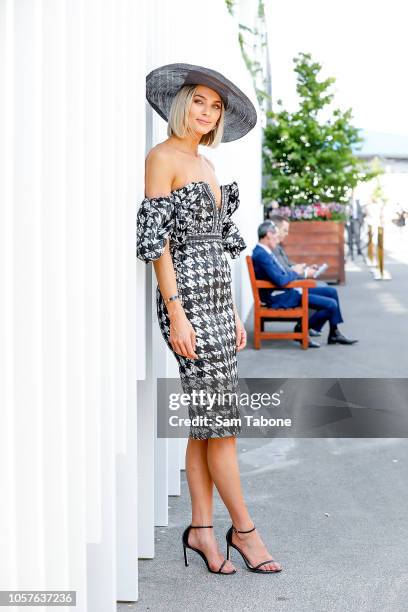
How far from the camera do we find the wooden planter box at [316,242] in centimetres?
1712

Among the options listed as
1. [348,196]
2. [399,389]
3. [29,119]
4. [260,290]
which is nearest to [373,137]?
[348,196]

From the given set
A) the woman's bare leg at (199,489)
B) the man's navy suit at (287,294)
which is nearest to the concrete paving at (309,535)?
the woman's bare leg at (199,489)

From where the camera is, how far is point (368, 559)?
3.92 m

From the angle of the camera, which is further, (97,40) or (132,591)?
(132,591)

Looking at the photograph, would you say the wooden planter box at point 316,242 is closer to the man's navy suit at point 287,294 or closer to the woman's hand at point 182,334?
the man's navy suit at point 287,294

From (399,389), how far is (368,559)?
3806 mm

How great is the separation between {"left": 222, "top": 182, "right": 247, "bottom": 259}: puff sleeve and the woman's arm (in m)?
Answer: 0.30

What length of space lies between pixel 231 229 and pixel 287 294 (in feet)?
20.1

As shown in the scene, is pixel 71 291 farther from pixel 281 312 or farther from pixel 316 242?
pixel 316 242

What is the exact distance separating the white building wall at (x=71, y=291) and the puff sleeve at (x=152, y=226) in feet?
0.20

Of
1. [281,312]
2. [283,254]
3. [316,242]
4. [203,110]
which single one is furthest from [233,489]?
[316,242]

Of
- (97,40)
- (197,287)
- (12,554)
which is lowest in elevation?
(12,554)

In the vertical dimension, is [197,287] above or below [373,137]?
below

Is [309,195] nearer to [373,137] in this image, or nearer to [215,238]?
[215,238]
